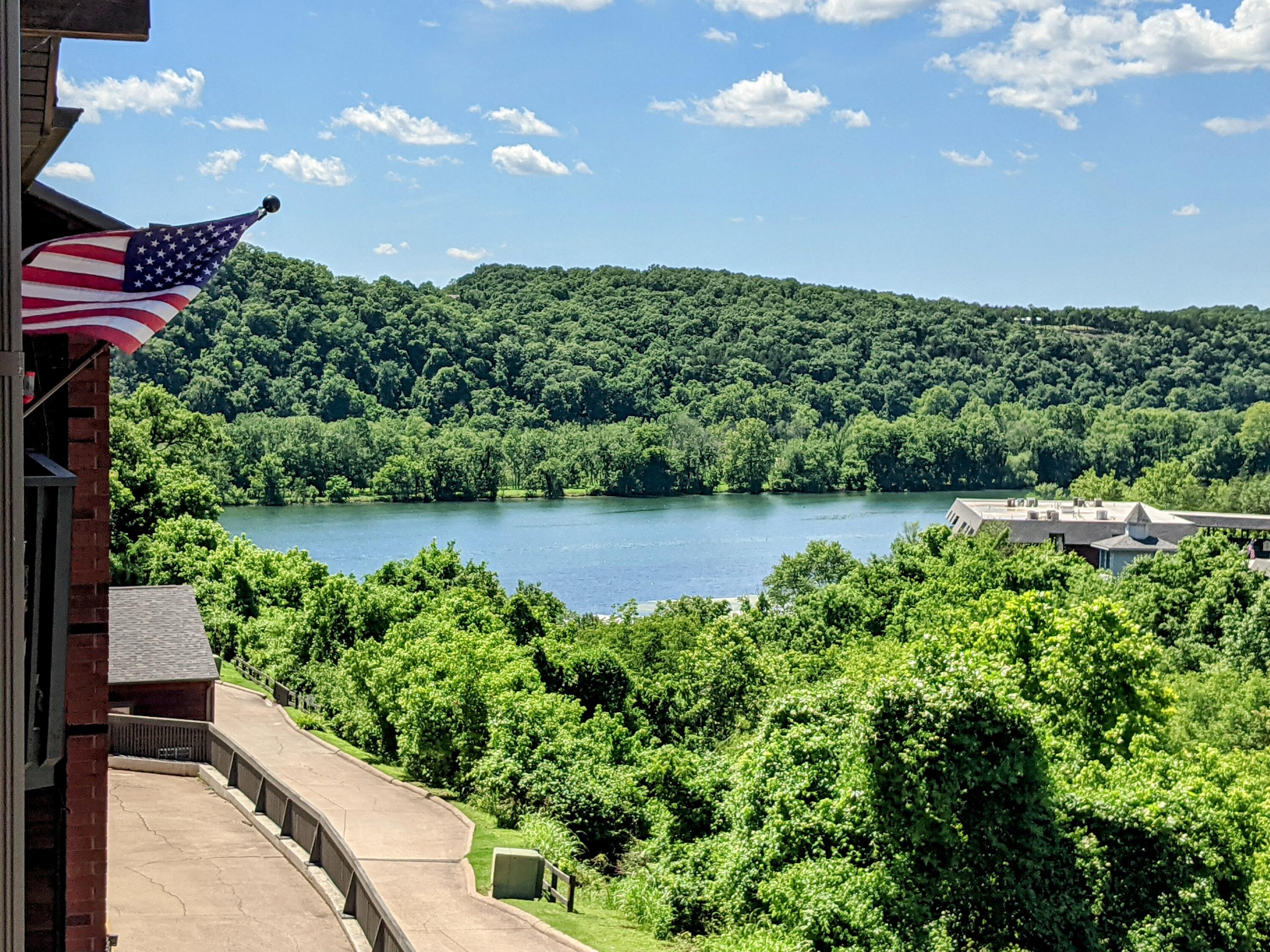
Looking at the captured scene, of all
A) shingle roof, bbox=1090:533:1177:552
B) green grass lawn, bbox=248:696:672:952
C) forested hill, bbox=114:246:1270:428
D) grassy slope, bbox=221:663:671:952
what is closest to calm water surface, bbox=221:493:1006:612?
shingle roof, bbox=1090:533:1177:552

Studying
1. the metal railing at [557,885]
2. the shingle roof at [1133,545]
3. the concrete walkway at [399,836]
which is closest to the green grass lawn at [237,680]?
the concrete walkway at [399,836]

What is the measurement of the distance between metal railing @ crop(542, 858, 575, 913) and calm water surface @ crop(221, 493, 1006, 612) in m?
49.8

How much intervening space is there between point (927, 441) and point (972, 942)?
141 metres

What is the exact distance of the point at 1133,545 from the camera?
247ft

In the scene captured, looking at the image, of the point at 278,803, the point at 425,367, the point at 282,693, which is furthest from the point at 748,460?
the point at 278,803

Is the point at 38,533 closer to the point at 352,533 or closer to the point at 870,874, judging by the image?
the point at 870,874

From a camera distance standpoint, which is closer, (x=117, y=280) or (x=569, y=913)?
(x=117, y=280)

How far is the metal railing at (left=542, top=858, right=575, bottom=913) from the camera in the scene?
63.9 ft

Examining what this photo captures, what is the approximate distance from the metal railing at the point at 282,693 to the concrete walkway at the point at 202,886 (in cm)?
1797

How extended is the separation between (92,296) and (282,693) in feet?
105

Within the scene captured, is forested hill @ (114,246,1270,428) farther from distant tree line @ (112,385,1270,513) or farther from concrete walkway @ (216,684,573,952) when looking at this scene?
concrete walkway @ (216,684,573,952)

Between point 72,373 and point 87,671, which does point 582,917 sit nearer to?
point 87,671

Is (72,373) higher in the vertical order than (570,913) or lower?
higher

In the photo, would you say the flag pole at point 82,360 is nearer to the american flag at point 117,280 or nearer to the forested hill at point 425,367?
A: the american flag at point 117,280
